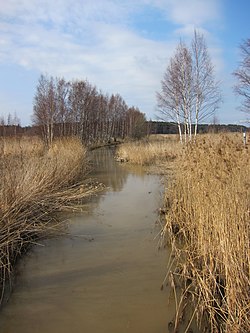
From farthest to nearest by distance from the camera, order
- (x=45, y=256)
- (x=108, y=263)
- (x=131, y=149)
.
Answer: (x=131, y=149) → (x=45, y=256) → (x=108, y=263)

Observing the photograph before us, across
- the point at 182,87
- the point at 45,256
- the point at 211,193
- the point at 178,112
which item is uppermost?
the point at 182,87

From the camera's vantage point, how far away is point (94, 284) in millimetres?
4164

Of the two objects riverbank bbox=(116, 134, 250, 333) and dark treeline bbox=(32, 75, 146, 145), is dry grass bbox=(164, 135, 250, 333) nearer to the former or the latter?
riverbank bbox=(116, 134, 250, 333)

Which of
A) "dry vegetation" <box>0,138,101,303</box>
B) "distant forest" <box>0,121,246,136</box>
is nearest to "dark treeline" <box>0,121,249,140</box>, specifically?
"distant forest" <box>0,121,246,136</box>

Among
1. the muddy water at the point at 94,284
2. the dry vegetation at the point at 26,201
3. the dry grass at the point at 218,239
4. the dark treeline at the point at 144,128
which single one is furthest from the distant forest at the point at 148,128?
the dry grass at the point at 218,239

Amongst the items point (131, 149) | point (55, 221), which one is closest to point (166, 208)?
point (55, 221)

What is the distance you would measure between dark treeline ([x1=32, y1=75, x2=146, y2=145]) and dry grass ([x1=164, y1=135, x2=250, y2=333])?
1377 centimetres

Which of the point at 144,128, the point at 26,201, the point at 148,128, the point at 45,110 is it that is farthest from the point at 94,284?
the point at 144,128

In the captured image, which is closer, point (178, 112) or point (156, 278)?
point (156, 278)

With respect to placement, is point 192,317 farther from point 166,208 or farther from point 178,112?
point 178,112

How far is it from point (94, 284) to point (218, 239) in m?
1.64

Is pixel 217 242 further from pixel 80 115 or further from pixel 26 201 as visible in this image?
pixel 80 115

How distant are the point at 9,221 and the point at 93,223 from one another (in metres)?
2.32

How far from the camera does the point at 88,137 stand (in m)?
37.0
